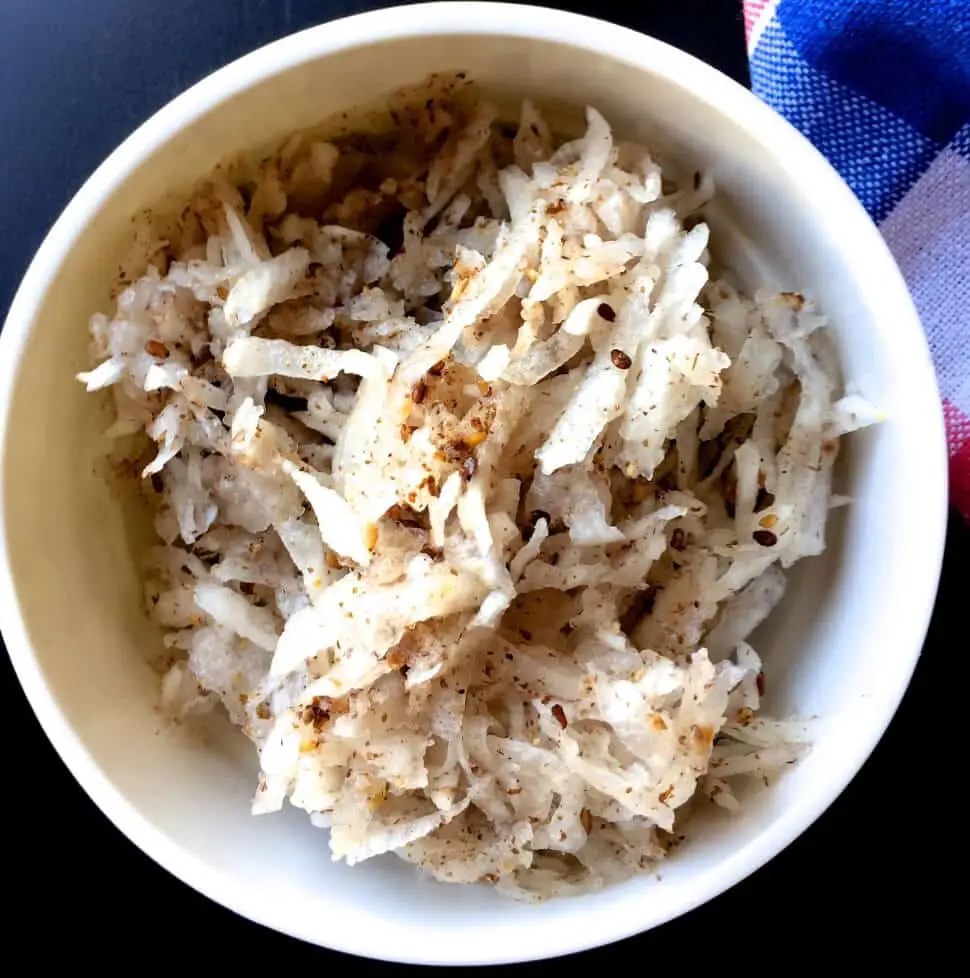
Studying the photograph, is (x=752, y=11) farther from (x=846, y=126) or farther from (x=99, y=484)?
(x=99, y=484)

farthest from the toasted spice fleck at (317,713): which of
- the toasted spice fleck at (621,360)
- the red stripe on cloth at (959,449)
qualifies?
the red stripe on cloth at (959,449)

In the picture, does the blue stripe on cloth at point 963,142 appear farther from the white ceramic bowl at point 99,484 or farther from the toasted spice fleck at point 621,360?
the toasted spice fleck at point 621,360

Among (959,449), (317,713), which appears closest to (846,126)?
(959,449)

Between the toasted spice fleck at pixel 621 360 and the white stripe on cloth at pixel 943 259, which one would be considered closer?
the toasted spice fleck at pixel 621 360

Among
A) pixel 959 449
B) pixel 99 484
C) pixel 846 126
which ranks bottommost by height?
pixel 99 484

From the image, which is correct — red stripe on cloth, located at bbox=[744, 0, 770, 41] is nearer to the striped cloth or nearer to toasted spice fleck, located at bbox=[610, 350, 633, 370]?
the striped cloth

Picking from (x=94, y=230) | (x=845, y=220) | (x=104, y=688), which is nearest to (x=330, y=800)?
(x=104, y=688)

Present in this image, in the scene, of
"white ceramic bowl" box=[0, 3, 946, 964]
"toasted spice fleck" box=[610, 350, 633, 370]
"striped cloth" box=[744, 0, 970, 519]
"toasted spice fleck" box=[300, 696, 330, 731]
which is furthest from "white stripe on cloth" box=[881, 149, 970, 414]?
"toasted spice fleck" box=[300, 696, 330, 731]

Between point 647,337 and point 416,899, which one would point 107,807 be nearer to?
point 416,899
